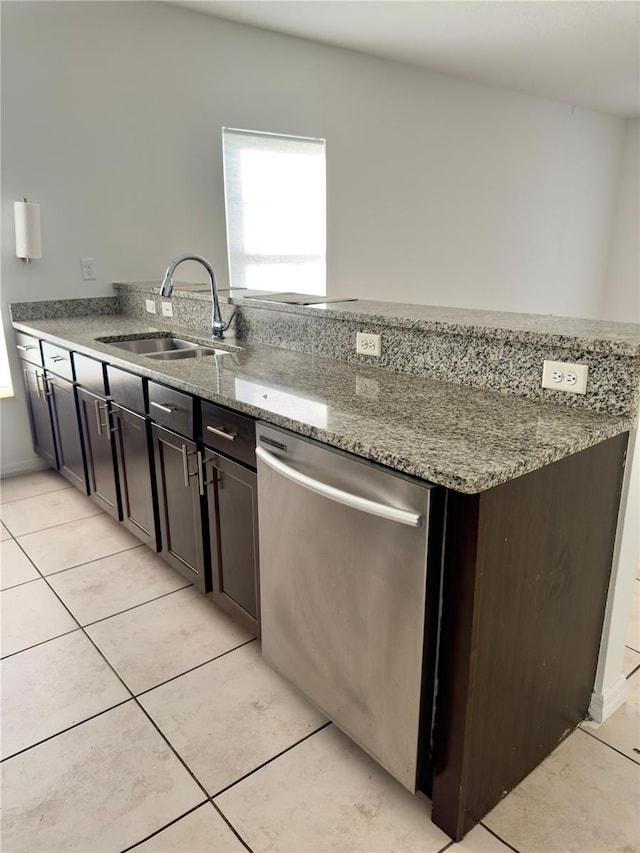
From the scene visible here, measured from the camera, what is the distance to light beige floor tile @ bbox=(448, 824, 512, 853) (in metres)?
1.33

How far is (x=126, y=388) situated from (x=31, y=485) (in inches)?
56.0

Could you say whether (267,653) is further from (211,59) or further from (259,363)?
(211,59)

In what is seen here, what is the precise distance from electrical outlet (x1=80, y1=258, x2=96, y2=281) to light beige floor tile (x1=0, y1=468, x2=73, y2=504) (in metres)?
1.15

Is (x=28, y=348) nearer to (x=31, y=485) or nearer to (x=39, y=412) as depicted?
(x=39, y=412)

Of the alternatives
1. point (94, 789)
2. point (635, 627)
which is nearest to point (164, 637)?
point (94, 789)

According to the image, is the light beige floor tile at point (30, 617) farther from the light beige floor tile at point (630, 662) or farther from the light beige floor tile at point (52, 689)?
the light beige floor tile at point (630, 662)

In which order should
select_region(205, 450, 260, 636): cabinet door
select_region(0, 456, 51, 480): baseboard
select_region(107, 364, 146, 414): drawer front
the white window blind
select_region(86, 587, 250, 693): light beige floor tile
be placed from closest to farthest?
select_region(205, 450, 260, 636): cabinet door, select_region(86, 587, 250, 693): light beige floor tile, select_region(107, 364, 146, 414): drawer front, select_region(0, 456, 51, 480): baseboard, the white window blind

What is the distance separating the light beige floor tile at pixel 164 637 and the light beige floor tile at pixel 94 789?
220 millimetres

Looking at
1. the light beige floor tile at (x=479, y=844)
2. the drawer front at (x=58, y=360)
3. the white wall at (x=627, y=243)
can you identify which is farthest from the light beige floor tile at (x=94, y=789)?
the white wall at (x=627, y=243)

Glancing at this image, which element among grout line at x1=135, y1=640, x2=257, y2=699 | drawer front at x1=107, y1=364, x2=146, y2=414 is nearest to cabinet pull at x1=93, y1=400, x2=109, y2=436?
drawer front at x1=107, y1=364, x2=146, y2=414

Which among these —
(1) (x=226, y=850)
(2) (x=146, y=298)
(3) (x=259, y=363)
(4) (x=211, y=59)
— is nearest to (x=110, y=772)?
(1) (x=226, y=850)

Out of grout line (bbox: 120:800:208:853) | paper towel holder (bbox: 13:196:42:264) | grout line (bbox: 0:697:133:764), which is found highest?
paper towel holder (bbox: 13:196:42:264)

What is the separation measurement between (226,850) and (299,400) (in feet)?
3.52

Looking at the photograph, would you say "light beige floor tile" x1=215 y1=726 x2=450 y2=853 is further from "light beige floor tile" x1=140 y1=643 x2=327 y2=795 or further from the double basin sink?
the double basin sink
